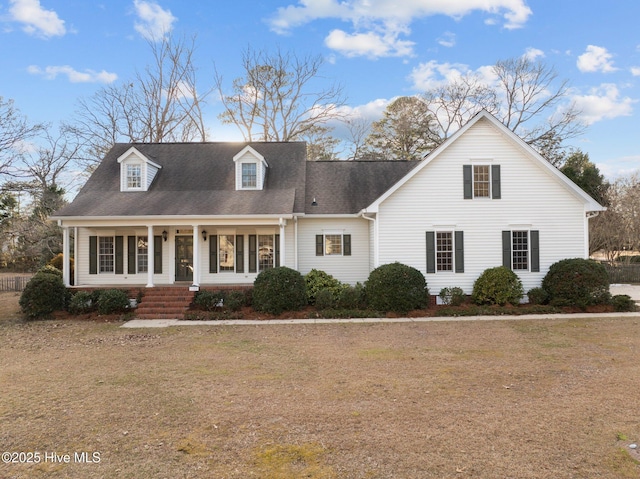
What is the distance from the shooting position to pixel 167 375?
709 cm

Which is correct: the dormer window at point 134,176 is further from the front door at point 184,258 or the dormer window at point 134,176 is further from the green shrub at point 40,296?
the green shrub at point 40,296

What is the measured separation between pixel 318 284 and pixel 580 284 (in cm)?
929

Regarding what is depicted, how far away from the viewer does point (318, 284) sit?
1459cm

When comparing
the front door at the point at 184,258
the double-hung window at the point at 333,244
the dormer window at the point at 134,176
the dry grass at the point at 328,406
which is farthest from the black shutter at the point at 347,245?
the dormer window at the point at 134,176

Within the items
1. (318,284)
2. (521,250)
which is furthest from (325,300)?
(521,250)

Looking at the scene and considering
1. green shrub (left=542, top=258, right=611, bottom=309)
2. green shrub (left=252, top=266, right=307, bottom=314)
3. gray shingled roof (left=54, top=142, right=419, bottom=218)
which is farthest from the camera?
gray shingled roof (left=54, top=142, right=419, bottom=218)

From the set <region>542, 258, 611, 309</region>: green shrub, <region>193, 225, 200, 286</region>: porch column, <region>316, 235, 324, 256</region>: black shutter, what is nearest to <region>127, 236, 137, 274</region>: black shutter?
<region>193, 225, 200, 286</region>: porch column

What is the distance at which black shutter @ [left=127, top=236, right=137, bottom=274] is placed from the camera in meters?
16.5

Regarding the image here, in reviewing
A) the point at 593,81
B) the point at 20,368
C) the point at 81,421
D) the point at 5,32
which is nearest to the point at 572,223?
the point at 593,81

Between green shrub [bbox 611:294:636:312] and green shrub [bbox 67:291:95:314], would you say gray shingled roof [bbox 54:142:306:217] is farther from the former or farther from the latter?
green shrub [bbox 611:294:636:312]

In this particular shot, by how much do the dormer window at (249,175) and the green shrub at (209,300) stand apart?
5.41 metres

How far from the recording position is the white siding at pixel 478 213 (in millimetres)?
14672

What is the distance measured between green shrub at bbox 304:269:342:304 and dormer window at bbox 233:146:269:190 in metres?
4.87

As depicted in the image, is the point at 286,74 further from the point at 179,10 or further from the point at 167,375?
the point at 167,375
